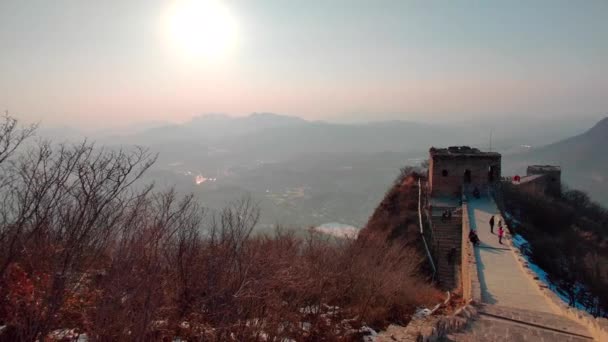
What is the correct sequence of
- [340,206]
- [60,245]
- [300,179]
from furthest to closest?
[300,179] < [340,206] < [60,245]

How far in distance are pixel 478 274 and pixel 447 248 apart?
677 cm

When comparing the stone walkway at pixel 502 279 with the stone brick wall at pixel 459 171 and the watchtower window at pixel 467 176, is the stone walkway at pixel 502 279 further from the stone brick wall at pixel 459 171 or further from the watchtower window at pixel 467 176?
the watchtower window at pixel 467 176

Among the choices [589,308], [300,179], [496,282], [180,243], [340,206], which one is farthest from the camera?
[300,179]

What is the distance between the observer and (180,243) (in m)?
7.90

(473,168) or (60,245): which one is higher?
(473,168)

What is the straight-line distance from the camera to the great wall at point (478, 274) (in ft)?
28.7

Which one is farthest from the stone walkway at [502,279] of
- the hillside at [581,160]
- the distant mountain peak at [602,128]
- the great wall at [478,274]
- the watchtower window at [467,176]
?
the distant mountain peak at [602,128]

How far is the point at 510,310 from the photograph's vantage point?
9875 millimetres

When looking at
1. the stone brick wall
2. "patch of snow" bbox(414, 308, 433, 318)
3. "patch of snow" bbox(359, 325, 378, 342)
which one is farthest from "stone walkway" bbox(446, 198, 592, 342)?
the stone brick wall

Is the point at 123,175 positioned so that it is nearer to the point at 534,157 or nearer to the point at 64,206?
the point at 64,206

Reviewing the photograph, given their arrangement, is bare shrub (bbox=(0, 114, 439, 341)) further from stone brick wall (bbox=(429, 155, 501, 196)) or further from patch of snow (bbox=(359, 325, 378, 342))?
stone brick wall (bbox=(429, 155, 501, 196))

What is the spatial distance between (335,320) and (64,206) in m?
6.81

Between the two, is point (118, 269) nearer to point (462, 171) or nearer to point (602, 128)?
point (462, 171)

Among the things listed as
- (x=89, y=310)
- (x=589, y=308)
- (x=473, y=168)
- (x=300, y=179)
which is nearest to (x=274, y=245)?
(x=89, y=310)
